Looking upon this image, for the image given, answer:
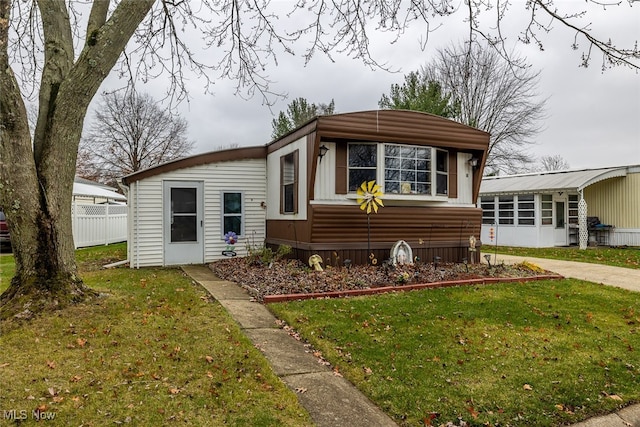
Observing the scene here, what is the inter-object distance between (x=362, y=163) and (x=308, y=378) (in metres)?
5.85

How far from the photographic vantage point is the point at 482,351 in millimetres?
4215

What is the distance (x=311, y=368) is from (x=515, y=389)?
1.81 metres

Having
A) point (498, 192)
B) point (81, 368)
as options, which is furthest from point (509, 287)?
point (498, 192)

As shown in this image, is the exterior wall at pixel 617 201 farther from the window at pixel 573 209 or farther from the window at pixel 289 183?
the window at pixel 289 183

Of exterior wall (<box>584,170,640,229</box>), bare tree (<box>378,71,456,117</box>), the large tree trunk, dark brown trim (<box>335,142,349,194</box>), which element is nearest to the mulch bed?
dark brown trim (<box>335,142,349,194</box>)

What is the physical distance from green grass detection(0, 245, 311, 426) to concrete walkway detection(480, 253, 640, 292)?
25.1ft

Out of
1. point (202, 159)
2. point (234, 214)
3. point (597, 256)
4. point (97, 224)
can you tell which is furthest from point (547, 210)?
point (97, 224)

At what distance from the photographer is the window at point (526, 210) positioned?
52.6ft

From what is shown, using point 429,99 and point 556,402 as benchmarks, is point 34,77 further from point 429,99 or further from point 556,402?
point 429,99

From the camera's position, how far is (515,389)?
11.2 ft

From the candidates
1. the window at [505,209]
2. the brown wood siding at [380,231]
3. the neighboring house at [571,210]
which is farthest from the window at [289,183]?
the window at [505,209]

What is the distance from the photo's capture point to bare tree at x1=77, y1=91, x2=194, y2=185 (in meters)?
26.8

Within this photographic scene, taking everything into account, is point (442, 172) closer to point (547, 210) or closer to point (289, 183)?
point (289, 183)

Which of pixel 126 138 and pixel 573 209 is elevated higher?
pixel 126 138
